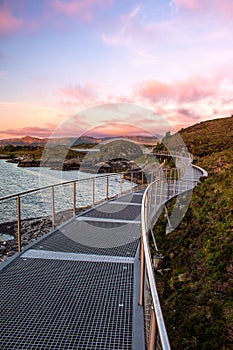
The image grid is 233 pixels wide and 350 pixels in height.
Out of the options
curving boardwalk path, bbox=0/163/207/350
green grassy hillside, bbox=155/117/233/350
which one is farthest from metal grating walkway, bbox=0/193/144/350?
green grassy hillside, bbox=155/117/233/350

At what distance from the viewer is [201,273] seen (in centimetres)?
752

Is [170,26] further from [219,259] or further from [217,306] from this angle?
[217,306]

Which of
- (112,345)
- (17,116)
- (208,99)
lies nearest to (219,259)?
(112,345)

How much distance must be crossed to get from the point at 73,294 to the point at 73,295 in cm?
2

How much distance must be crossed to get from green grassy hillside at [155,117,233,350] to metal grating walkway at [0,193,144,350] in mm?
2114

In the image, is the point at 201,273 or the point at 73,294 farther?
the point at 201,273

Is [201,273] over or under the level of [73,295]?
under

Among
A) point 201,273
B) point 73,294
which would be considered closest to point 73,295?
point 73,294

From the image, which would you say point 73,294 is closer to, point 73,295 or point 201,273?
point 73,295

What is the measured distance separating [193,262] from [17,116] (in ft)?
50.5

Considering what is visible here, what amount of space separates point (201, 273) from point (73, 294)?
514 cm

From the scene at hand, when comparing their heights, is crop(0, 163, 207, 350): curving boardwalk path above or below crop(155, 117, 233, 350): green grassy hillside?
above

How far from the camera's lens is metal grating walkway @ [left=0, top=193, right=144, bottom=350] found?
8.21 feet

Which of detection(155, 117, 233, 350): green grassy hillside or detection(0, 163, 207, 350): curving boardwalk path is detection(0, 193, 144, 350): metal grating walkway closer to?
detection(0, 163, 207, 350): curving boardwalk path
